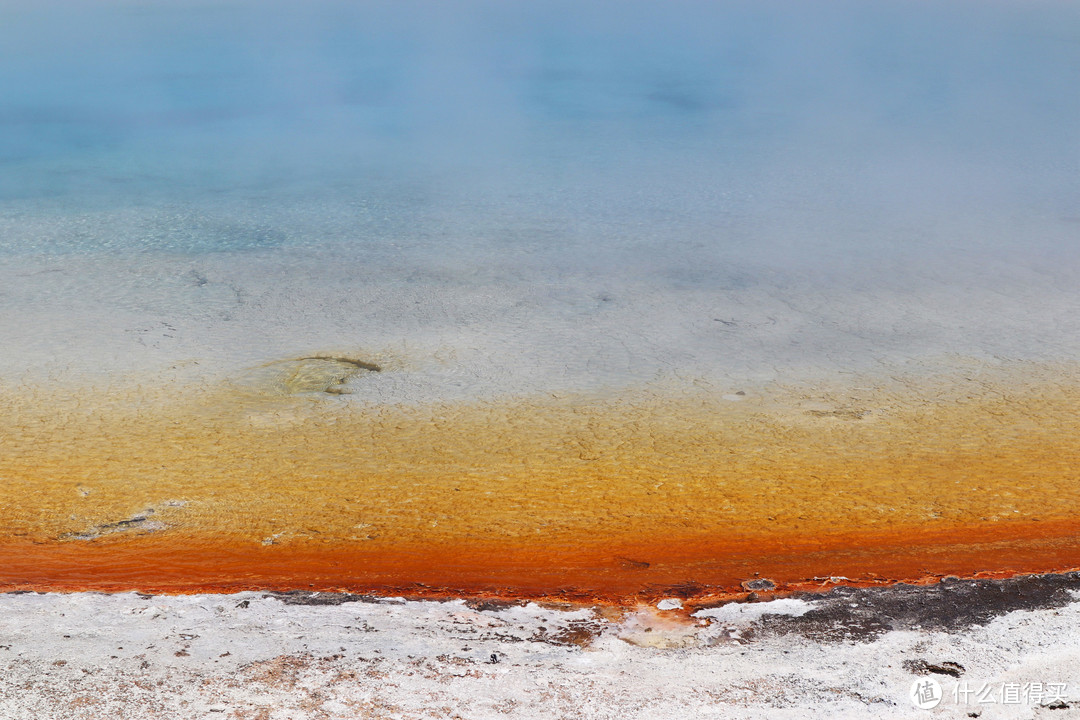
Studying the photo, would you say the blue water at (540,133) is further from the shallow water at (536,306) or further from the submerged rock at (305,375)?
the submerged rock at (305,375)

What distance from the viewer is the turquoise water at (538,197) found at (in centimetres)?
579

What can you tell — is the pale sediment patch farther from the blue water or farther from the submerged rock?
the blue water

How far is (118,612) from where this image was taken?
3.13m

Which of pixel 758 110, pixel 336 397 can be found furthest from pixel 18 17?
pixel 336 397

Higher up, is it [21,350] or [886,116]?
[886,116]

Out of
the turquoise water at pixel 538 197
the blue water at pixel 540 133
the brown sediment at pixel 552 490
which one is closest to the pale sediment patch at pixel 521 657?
the brown sediment at pixel 552 490

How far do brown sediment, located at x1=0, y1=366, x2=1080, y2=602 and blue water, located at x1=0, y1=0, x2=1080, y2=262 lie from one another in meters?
2.41

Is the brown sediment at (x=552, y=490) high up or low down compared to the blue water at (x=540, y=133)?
down

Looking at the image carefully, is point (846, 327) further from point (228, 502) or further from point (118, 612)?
point (118, 612)

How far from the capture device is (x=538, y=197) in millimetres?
8578

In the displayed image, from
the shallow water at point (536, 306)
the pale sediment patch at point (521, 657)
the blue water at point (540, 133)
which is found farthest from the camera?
the blue water at point (540, 133)

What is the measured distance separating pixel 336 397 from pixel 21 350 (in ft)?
6.37

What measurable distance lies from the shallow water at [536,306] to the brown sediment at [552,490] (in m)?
0.02

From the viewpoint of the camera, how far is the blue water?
769 centimetres
